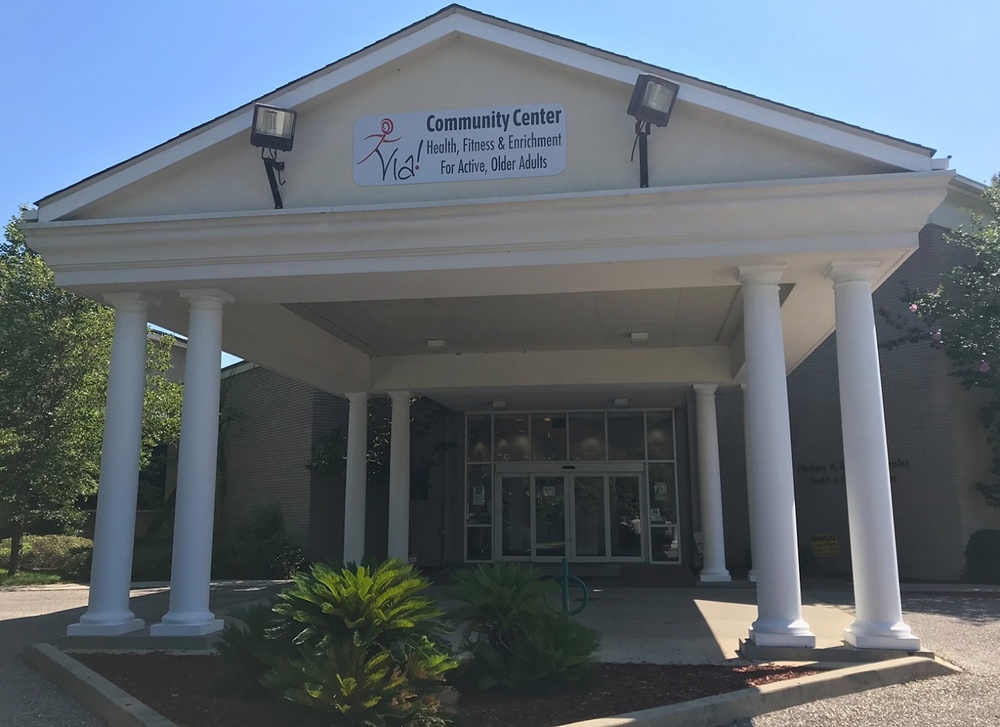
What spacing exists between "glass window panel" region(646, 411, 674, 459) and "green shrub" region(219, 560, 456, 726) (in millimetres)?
14705

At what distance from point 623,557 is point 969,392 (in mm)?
8368

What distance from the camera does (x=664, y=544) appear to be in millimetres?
19812

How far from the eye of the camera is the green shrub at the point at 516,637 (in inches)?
248

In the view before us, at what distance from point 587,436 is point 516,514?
2653 millimetres

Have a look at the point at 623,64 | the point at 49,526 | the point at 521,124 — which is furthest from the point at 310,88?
the point at 49,526

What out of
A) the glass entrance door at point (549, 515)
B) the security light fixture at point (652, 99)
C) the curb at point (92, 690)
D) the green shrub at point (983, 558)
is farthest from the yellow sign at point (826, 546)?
the curb at point (92, 690)

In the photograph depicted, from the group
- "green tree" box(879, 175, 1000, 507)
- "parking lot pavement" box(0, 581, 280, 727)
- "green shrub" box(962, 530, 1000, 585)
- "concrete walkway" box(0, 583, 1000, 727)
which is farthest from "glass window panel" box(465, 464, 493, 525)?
"green shrub" box(962, 530, 1000, 585)

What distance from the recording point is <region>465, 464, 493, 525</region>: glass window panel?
20.8m

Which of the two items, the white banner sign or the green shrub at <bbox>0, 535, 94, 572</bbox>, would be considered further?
the green shrub at <bbox>0, 535, 94, 572</bbox>

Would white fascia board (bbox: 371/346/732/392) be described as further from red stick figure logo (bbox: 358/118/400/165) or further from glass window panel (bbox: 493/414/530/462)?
red stick figure logo (bbox: 358/118/400/165)

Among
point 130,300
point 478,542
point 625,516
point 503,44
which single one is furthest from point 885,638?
point 478,542

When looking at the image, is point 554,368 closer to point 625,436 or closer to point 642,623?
point 625,436

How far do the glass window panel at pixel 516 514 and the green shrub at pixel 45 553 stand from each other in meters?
9.99

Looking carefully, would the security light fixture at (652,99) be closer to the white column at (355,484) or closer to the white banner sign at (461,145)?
the white banner sign at (461,145)
